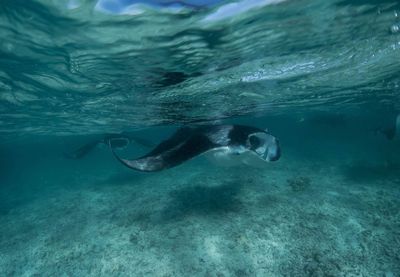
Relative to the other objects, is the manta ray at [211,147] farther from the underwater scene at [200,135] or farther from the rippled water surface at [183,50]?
the rippled water surface at [183,50]

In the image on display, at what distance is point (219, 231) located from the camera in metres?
9.12

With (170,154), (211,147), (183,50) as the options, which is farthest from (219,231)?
(183,50)

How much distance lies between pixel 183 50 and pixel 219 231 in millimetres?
6121

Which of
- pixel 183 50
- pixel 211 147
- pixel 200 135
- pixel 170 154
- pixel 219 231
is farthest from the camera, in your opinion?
pixel 219 231

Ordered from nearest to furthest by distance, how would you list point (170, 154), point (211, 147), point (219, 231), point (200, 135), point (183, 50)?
point (170, 154) → point (211, 147) → point (200, 135) → point (183, 50) → point (219, 231)

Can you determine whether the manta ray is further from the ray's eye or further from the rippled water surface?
the rippled water surface

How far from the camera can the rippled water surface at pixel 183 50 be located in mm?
6512

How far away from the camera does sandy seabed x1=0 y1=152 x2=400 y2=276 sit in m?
7.53

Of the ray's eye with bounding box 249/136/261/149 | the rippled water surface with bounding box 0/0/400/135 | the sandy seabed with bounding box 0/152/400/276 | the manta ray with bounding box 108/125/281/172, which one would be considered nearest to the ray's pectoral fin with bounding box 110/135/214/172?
the manta ray with bounding box 108/125/281/172

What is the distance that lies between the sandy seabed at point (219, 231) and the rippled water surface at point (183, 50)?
535 cm

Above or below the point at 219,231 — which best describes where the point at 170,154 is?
above

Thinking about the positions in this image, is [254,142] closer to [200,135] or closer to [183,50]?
[200,135]

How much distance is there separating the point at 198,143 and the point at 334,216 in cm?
642

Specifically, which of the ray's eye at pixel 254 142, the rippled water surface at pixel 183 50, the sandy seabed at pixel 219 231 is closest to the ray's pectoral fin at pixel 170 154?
the ray's eye at pixel 254 142
